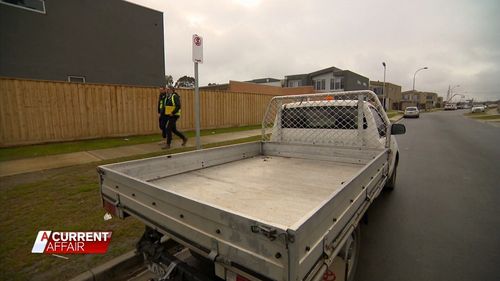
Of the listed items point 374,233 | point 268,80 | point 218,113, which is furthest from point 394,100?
point 374,233

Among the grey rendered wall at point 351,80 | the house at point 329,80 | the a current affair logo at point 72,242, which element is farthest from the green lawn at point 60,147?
the house at point 329,80

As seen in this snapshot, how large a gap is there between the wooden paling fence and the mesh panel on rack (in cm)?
789

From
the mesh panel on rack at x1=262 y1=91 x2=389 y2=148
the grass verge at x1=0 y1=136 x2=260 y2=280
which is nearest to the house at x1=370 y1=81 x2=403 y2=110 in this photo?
the mesh panel on rack at x1=262 y1=91 x2=389 y2=148

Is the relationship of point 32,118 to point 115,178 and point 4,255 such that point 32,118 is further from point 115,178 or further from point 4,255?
point 115,178

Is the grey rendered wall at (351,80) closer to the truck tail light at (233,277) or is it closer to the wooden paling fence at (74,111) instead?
the wooden paling fence at (74,111)

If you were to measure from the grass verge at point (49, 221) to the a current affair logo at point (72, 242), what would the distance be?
73 millimetres

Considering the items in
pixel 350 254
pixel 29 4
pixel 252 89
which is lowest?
pixel 350 254

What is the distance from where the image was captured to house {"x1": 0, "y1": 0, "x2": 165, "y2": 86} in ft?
35.8

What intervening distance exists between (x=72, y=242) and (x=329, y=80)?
45.3m

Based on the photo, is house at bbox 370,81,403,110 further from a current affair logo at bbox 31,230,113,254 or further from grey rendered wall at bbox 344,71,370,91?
a current affair logo at bbox 31,230,113,254

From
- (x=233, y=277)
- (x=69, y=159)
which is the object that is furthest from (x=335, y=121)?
(x=69, y=159)

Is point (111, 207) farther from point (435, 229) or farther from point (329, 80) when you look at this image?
point (329, 80)

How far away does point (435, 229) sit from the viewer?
3.50 metres

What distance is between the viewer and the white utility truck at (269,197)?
122 centimetres
